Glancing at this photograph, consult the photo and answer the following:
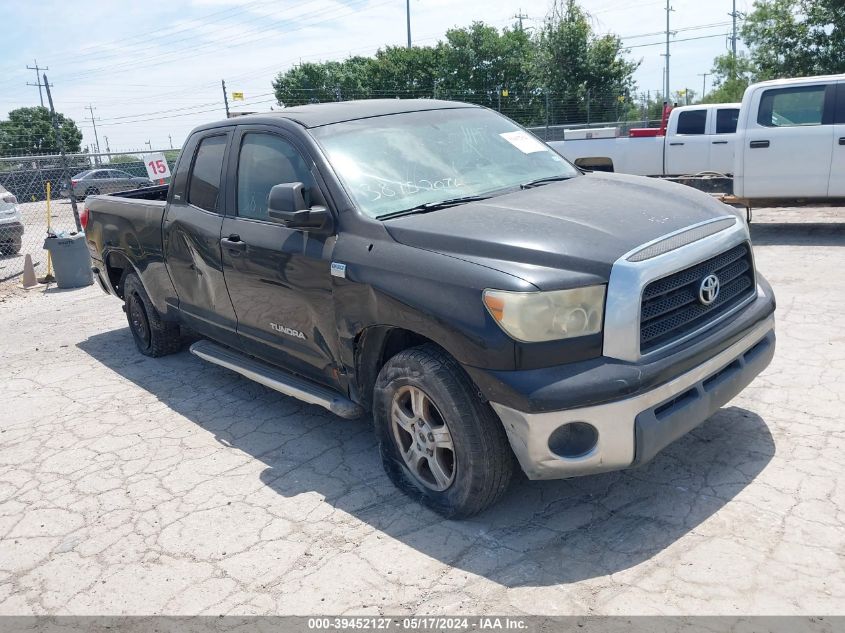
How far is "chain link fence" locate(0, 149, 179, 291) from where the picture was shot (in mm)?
12820

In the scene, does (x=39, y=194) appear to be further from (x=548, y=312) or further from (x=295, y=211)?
(x=548, y=312)

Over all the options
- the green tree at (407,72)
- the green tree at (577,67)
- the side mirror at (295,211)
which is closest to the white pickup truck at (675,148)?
the side mirror at (295,211)

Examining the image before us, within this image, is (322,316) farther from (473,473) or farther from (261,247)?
(473,473)

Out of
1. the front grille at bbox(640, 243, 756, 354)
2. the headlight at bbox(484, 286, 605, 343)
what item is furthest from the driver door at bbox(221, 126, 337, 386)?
the front grille at bbox(640, 243, 756, 354)

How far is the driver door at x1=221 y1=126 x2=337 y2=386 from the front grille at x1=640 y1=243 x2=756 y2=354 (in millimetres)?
1617

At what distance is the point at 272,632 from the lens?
2.85 meters

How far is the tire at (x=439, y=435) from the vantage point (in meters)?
3.20

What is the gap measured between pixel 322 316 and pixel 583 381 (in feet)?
5.17

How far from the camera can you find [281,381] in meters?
4.41

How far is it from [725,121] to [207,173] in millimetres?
11014

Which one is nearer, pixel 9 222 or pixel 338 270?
pixel 338 270

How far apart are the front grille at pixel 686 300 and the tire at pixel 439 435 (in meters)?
0.77

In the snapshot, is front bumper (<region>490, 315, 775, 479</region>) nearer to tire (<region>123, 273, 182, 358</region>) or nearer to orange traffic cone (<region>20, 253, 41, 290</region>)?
tire (<region>123, 273, 182, 358</region>)

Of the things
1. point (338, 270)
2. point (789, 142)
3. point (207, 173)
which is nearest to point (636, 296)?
point (338, 270)
